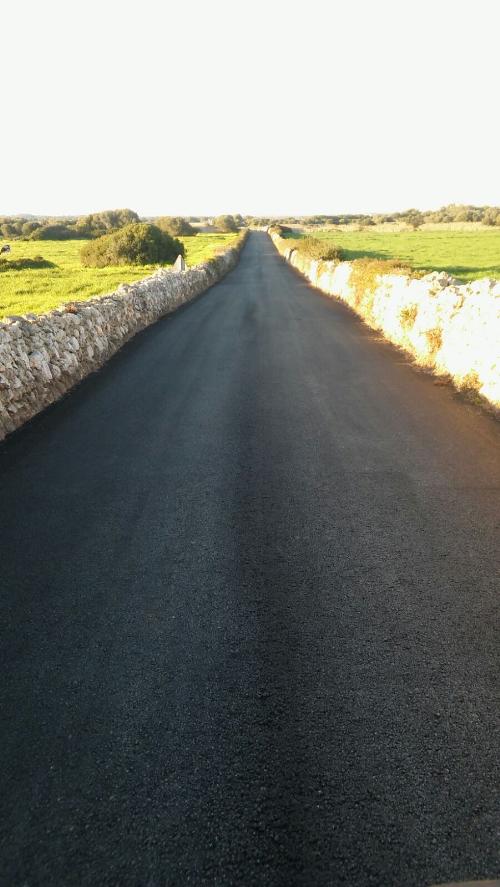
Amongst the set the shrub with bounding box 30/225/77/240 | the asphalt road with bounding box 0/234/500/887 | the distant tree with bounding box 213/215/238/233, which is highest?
the distant tree with bounding box 213/215/238/233

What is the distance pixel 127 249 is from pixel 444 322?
31.0 meters

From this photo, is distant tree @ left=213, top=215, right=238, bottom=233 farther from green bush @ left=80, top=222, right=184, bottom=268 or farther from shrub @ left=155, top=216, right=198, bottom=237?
green bush @ left=80, top=222, right=184, bottom=268

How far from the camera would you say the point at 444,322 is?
9727 mm

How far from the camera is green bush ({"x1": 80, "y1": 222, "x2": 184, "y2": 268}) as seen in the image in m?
33.8

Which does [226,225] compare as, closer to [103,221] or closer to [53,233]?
[103,221]

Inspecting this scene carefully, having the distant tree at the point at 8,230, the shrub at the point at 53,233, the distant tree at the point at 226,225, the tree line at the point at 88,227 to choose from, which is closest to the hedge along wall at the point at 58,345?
the tree line at the point at 88,227

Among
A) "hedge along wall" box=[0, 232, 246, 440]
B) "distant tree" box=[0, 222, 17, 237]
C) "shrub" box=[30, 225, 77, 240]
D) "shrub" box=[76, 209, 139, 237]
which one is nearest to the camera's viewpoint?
"hedge along wall" box=[0, 232, 246, 440]

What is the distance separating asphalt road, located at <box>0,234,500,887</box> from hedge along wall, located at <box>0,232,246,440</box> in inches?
41.1

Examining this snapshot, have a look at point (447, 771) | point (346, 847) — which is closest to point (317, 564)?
point (447, 771)

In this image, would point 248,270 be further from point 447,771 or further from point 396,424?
point 447,771

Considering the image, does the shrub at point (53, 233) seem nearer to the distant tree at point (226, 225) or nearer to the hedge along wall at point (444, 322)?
the distant tree at point (226, 225)

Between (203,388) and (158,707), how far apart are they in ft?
22.8

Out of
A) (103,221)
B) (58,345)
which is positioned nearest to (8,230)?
(103,221)

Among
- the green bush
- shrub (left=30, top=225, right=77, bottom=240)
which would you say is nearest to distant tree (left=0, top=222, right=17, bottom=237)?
shrub (left=30, top=225, right=77, bottom=240)
